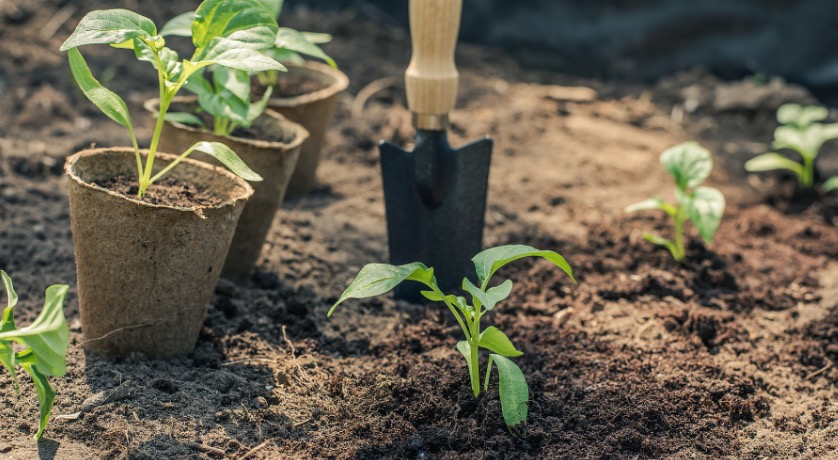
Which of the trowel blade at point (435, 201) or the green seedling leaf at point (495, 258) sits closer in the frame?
the green seedling leaf at point (495, 258)

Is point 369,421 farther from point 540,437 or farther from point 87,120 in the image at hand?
point 87,120

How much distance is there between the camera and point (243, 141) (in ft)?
7.83

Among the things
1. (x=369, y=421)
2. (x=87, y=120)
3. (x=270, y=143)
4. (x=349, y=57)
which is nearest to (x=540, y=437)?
(x=369, y=421)

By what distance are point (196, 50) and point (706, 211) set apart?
5.40ft

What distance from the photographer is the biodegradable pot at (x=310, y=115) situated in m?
3.03

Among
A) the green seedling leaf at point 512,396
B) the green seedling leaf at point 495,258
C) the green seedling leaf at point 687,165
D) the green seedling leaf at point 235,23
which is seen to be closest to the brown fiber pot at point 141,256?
the green seedling leaf at point 235,23

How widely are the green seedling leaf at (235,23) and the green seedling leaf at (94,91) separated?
0.73 ft

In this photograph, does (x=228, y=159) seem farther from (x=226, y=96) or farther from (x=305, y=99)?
(x=305, y=99)

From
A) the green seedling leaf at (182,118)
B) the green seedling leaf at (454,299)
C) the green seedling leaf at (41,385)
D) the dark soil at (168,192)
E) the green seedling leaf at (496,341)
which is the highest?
the green seedling leaf at (182,118)

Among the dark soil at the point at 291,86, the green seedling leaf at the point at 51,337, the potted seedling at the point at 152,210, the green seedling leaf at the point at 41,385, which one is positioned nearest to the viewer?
the green seedling leaf at the point at 51,337

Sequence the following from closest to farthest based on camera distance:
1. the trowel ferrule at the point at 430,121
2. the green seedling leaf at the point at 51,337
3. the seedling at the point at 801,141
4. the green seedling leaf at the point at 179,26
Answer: the green seedling leaf at the point at 51,337
the green seedling leaf at the point at 179,26
the trowel ferrule at the point at 430,121
the seedling at the point at 801,141

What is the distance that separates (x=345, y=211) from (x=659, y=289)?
116cm

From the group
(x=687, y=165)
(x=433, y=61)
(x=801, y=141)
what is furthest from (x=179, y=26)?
(x=801, y=141)

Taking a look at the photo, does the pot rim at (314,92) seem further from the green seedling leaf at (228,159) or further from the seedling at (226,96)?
the green seedling leaf at (228,159)
